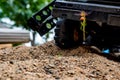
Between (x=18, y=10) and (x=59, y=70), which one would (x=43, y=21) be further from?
(x=18, y=10)

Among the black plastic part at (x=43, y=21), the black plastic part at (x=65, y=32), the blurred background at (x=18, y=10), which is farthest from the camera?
the blurred background at (x=18, y=10)

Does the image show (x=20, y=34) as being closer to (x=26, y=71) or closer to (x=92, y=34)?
(x=92, y=34)

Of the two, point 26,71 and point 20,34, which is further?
point 20,34

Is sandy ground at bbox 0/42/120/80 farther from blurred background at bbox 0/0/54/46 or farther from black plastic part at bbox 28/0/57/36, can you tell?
blurred background at bbox 0/0/54/46

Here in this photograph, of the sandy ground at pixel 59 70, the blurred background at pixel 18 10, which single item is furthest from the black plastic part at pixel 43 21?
the blurred background at pixel 18 10

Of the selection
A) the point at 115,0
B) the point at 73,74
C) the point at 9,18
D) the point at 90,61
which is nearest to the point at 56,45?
the point at 115,0

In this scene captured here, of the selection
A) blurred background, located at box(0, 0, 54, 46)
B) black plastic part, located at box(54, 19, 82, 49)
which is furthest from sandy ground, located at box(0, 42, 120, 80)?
blurred background, located at box(0, 0, 54, 46)

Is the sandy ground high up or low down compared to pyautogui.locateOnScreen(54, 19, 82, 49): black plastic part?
up

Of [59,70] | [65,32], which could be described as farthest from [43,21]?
[59,70]

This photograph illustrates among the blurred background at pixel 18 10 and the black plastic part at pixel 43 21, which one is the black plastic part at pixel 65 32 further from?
the blurred background at pixel 18 10

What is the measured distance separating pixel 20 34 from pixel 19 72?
3.67 metres

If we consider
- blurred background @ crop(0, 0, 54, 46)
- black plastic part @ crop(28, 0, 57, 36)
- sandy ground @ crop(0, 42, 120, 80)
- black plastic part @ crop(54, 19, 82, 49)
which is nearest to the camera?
sandy ground @ crop(0, 42, 120, 80)

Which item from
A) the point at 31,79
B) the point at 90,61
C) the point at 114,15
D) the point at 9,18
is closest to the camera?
the point at 31,79

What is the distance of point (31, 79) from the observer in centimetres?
406
